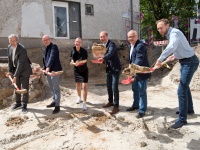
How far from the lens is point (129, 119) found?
5250 mm

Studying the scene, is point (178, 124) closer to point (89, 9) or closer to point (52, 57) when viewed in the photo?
point (52, 57)

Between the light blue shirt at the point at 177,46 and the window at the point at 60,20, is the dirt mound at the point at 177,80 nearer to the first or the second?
the light blue shirt at the point at 177,46

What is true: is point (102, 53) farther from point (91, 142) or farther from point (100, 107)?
point (91, 142)

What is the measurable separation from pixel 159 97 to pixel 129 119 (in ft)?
8.12

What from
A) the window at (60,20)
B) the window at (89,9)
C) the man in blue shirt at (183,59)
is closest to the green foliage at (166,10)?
the window at (89,9)

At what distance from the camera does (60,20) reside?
11.4 m

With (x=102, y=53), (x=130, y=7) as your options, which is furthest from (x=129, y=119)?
(x=130, y=7)

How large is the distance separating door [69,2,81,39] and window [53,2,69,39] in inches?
9.1

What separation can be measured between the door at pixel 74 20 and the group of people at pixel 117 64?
19.6ft

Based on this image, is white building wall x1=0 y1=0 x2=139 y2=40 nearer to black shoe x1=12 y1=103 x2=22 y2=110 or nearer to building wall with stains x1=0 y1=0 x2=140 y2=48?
Result: building wall with stains x1=0 y1=0 x2=140 y2=48

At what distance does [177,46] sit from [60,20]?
26.4 ft

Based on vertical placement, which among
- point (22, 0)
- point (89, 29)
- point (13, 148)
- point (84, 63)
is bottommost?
point (13, 148)

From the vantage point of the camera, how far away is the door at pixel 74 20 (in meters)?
11.7

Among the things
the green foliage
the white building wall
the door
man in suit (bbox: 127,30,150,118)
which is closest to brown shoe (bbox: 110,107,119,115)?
man in suit (bbox: 127,30,150,118)
